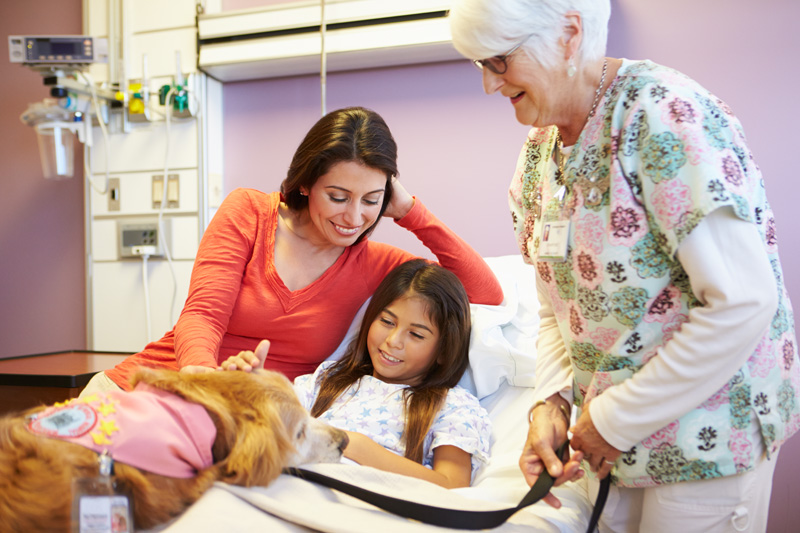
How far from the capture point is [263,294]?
181 cm

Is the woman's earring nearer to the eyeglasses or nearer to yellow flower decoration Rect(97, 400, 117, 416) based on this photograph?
the eyeglasses

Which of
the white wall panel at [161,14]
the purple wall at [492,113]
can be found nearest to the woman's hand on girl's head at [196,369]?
the purple wall at [492,113]

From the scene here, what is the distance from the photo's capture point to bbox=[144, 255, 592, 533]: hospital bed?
0.95 m

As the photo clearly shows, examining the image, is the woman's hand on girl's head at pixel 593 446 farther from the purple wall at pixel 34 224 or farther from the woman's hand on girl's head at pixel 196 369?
the purple wall at pixel 34 224

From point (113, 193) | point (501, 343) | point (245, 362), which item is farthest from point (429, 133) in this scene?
point (245, 362)

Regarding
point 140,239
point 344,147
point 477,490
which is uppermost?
point 344,147

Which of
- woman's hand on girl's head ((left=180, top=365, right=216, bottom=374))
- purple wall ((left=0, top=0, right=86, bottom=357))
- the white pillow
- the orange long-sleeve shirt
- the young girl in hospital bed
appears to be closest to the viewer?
woman's hand on girl's head ((left=180, top=365, right=216, bottom=374))

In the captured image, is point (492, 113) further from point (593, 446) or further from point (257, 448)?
point (257, 448)

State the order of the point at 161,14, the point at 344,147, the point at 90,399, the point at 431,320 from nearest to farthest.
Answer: the point at 90,399 < the point at 344,147 < the point at 431,320 < the point at 161,14

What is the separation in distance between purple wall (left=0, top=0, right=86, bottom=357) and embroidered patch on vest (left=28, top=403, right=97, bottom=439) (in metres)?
2.52

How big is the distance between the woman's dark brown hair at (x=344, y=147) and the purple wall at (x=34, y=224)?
1.91m

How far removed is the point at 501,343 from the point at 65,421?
123cm

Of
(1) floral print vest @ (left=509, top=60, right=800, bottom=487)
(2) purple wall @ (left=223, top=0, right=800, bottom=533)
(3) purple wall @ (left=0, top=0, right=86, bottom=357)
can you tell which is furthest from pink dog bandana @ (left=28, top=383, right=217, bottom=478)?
(3) purple wall @ (left=0, top=0, right=86, bottom=357)

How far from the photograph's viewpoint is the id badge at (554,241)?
3.82ft
